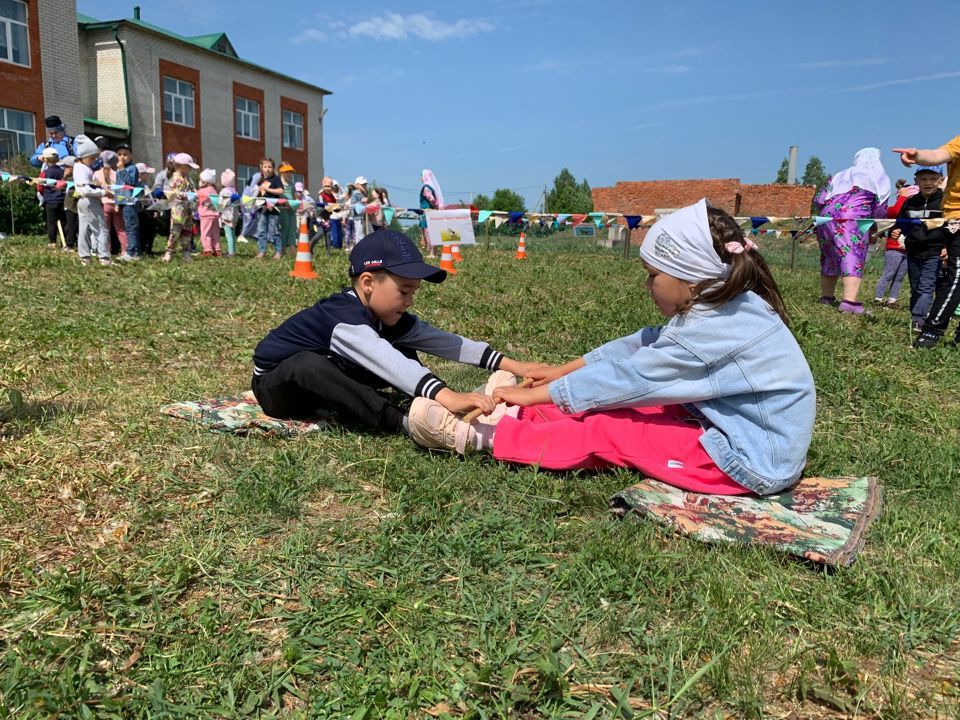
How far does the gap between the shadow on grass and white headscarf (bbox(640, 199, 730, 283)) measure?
9.75 feet

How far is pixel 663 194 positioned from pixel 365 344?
3493 cm

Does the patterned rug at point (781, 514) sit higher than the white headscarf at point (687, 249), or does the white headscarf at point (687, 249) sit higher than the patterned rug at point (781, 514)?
the white headscarf at point (687, 249)

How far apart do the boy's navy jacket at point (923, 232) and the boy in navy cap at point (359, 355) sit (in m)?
6.14

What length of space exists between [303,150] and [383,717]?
4188cm

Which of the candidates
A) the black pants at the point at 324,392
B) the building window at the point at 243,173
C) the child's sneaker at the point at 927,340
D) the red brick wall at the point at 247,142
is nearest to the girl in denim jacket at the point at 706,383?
the black pants at the point at 324,392

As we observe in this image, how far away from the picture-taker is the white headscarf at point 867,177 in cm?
861

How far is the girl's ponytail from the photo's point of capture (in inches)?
107

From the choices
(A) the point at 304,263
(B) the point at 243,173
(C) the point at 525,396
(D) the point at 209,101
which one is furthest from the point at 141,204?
(B) the point at 243,173

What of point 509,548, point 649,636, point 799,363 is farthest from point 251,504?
point 799,363

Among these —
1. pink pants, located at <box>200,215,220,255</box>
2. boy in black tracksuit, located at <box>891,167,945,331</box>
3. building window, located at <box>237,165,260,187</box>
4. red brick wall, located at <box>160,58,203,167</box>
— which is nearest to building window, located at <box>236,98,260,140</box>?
building window, located at <box>237,165,260,187</box>

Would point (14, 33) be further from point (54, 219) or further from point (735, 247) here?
point (735, 247)

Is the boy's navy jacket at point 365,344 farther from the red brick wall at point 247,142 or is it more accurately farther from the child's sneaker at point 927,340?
the red brick wall at point 247,142

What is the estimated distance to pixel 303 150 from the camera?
4022 centimetres

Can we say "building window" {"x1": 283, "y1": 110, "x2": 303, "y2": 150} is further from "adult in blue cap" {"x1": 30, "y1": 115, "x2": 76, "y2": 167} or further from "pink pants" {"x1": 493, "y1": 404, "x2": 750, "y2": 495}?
"pink pants" {"x1": 493, "y1": 404, "x2": 750, "y2": 495}
